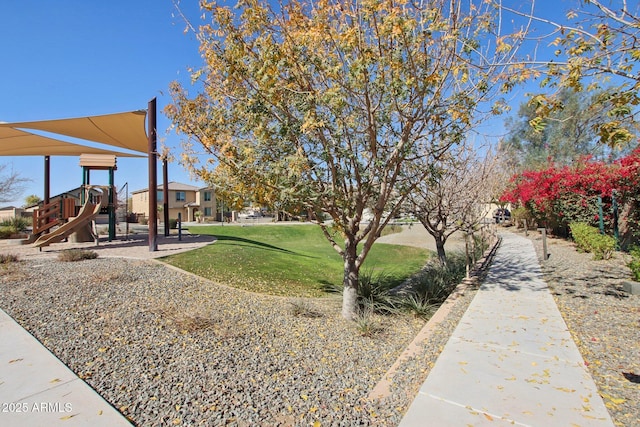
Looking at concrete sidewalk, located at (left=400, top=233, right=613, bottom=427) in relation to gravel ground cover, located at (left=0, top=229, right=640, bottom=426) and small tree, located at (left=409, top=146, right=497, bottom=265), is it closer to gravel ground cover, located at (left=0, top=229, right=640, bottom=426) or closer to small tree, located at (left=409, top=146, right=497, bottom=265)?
gravel ground cover, located at (left=0, top=229, right=640, bottom=426)

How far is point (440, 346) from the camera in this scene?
4086 millimetres

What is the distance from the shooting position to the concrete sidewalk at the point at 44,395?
2432 millimetres

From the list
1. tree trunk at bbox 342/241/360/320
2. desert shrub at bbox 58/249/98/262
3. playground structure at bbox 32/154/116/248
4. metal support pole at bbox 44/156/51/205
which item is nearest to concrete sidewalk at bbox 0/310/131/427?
tree trunk at bbox 342/241/360/320

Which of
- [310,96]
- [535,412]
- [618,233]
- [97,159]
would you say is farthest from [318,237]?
[535,412]

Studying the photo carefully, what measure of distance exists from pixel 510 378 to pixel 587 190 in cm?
1158

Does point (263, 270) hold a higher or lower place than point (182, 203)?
lower

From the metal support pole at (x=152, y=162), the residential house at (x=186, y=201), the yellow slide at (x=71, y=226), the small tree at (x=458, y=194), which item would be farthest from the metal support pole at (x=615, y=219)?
the residential house at (x=186, y=201)

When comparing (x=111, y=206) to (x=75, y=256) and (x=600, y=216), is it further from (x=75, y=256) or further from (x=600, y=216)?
(x=600, y=216)

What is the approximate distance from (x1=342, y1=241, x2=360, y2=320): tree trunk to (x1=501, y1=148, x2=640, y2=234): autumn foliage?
25.5ft

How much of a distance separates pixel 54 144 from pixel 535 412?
59.3ft

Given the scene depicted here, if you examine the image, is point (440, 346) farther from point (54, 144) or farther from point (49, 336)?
point (54, 144)

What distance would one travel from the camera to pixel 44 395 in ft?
8.87

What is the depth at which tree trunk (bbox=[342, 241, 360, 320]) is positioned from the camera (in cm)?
579

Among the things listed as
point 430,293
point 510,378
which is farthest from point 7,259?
point 510,378
